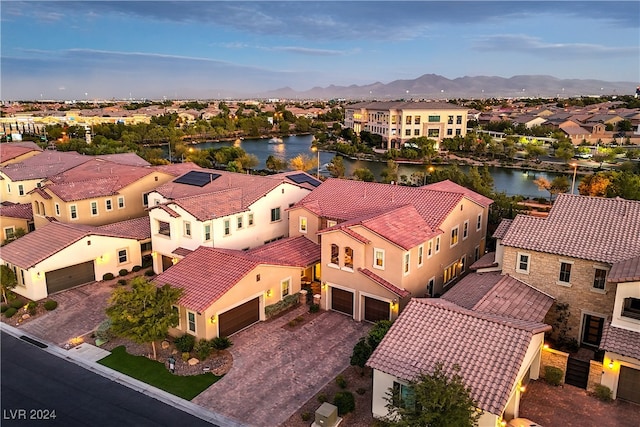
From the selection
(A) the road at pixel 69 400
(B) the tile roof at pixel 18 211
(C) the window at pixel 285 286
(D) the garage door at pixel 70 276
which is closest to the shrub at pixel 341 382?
(A) the road at pixel 69 400

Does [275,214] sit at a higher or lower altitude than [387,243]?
lower

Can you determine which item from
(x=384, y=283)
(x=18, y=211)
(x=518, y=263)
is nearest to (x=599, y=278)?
(x=518, y=263)

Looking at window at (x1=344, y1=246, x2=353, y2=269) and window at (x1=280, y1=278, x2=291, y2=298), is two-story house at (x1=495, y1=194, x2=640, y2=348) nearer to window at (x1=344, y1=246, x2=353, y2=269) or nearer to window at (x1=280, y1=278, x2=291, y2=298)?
window at (x1=344, y1=246, x2=353, y2=269)

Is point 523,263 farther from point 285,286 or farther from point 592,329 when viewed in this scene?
point 285,286

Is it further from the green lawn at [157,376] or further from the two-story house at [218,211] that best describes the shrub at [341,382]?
the two-story house at [218,211]

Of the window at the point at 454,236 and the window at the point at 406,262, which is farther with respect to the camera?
the window at the point at 454,236
